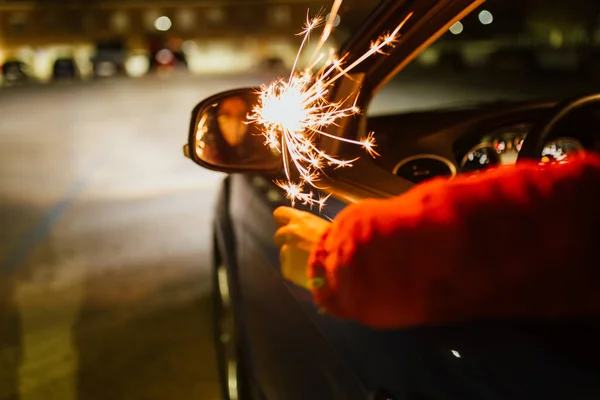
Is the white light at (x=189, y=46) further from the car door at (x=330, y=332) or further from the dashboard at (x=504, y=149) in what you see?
the car door at (x=330, y=332)

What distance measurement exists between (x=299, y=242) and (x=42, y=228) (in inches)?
248

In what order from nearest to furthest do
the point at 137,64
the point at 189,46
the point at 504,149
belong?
1. the point at 504,149
2. the point at 137,64
3. the point at 189,46

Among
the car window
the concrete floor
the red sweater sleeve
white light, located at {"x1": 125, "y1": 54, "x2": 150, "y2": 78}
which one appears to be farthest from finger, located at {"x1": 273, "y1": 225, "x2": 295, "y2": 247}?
white light, located at {"x1": 125, "y1": 54, "x2": 150, "y2": 78}

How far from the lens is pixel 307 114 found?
2.13 meters

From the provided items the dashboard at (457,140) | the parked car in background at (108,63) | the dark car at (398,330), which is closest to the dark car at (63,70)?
the parked car in background at (108,63)

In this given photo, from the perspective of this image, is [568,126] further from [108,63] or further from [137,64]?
[137,64]

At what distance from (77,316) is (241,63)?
141 ft

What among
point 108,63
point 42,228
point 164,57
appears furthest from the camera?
point 108,63

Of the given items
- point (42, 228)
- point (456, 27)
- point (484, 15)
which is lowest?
point (42, 228)

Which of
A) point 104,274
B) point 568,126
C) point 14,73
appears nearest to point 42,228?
point 104,274

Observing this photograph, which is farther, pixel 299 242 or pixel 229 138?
pixel 229 138

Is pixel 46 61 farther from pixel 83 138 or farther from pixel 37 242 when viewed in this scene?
pixel 37 242

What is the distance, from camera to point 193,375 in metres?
3.83

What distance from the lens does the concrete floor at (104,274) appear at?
3.88m
